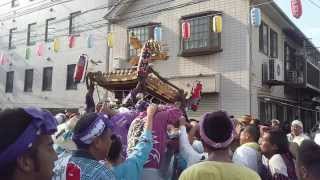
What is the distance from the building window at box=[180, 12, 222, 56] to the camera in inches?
699

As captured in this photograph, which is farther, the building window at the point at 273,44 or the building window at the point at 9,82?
the building window at the point at 9,82

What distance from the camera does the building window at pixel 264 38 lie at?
1893cm

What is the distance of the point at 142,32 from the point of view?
66.5ft

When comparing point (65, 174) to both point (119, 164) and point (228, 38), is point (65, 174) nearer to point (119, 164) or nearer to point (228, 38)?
point (119, 164)

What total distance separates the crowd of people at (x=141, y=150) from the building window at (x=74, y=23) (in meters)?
19.5

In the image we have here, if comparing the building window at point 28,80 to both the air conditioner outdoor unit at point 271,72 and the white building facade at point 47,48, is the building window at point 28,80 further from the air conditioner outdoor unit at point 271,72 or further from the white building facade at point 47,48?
the air conditioner outdoor unit at point 271,72

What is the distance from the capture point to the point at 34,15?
27.9 metres

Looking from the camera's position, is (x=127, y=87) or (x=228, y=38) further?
(x=228, y=38)

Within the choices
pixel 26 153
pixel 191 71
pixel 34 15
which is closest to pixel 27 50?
pixel 34 15

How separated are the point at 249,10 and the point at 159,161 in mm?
13539

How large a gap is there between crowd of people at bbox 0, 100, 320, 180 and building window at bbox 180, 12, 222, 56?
11.2 m

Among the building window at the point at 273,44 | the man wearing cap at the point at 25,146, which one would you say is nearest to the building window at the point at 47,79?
the building window at the point at 273,44

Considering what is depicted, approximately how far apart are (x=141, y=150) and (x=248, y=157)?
1.50m

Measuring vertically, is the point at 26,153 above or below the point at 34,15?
below
